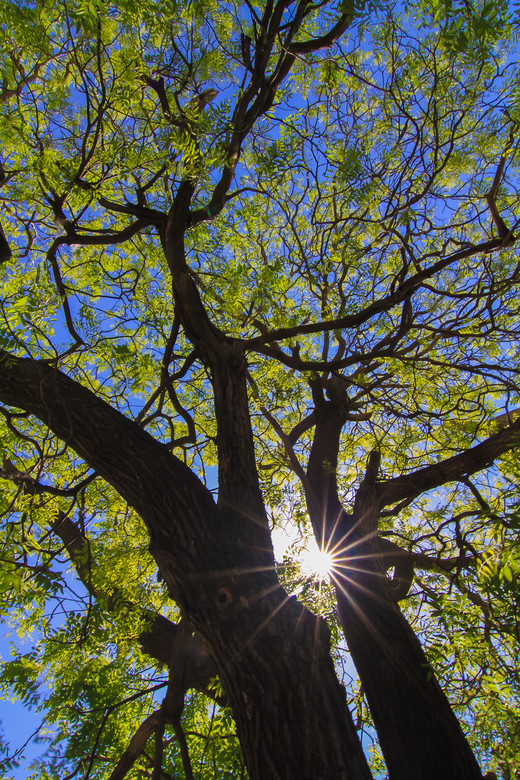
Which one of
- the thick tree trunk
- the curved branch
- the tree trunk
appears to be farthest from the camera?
the curved branch

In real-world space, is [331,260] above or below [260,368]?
above

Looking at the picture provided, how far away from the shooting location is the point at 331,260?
4.43 meters

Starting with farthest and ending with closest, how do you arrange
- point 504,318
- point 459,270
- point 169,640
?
point 459,270, point 504,318, point 169,640

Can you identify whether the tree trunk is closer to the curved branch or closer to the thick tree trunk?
the curved branch

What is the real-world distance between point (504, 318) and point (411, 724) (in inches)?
144

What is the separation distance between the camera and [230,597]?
6.04 feet

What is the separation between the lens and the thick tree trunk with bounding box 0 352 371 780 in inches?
60.5

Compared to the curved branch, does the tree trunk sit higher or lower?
lower

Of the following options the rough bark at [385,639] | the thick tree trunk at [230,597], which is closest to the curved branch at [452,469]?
the rough bark at [385,639]

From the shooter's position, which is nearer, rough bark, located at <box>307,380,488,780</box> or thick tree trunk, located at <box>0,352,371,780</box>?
thick tree trunk, located at <box>0,352,371,780</box>

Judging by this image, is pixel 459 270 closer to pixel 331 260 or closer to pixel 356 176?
pixel 331 260

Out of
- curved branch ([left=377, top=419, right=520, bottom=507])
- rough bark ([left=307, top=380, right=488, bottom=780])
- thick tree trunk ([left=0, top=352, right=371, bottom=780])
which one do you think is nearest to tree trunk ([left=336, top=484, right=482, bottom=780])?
rough bark ([left=307, top=380, right=488, bottom=780])

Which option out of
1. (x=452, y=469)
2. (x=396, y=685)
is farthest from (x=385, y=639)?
(x=452, y=469)

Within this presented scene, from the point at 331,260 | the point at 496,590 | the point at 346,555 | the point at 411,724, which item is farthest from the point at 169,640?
the point at 331,260
